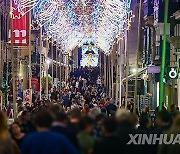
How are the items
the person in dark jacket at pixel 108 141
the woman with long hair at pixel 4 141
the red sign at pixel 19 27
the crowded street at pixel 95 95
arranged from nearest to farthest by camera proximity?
the woman with long hair at pixel 4 141
the person in dark jacket at pixel 108 141
the crowded street at pixel 95 95
the red sign at pixel 19 27

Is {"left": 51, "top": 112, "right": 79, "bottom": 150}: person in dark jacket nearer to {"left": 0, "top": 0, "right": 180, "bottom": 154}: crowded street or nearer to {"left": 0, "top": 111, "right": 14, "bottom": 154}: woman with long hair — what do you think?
{"left": 0, "top": 0, "right": 180, "bottom": 154}: crowded street

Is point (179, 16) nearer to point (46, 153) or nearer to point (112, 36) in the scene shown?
point (112, 36)

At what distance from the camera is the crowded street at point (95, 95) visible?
10734 mm

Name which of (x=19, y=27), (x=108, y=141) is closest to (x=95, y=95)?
(x=19, y=27)

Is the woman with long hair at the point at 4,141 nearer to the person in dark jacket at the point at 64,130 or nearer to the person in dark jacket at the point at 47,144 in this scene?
the person in dark jacket at the point at 47,144

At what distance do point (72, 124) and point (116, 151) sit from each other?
135 centimetres

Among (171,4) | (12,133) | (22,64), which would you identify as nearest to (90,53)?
(22,64)

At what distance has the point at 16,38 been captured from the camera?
3641 cm

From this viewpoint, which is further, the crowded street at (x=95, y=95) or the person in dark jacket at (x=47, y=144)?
the crowded street at (x=95, y=95)

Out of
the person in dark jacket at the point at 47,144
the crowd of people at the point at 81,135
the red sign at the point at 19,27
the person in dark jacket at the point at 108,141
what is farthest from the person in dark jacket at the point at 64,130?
the red sign at the point at 19,27

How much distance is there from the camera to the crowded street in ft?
35.2

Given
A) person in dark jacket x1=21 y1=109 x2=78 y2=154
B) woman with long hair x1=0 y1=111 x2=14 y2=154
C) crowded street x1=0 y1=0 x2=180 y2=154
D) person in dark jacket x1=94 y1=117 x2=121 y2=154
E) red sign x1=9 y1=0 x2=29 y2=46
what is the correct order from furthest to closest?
1. red sign x1=9 y1=0 x2=29 y2=46
2. crowded street x1=0 y1=0 x2=180 y2=154
3. person in dark jacket x1=94 y1=117 x2=121 y2=154
4. woman with long hair x1=0 y1=111 x2=14 y2=154
5. person in dark jacket x1=21 y1=109 x2=78 y2=154

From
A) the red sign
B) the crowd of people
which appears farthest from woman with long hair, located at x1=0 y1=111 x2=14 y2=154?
the red sign

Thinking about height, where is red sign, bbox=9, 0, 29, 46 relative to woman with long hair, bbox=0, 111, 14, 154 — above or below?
above
